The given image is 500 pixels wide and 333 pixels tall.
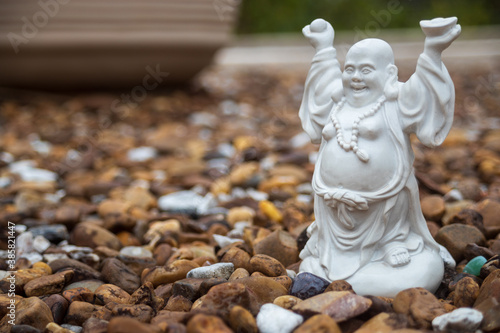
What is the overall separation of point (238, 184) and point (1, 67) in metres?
3.37

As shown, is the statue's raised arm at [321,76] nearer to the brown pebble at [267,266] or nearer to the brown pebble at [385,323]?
the brown pebble at [267,266]

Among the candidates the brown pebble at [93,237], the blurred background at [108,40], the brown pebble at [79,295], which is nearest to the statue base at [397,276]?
the brown pebble at [79,295]

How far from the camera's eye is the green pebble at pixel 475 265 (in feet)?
7.56

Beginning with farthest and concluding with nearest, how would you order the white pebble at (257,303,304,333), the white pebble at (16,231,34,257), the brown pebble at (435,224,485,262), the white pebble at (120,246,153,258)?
the white pebble at (16,231,34,257)
the white pebble at (120,246,153,258)
the brown pebble at (435,224,485,262)
the white pebble at (257,303,304,333)

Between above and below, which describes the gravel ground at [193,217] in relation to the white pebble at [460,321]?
below

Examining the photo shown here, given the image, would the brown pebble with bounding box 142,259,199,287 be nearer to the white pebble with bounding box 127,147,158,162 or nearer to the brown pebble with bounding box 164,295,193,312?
the brown pebble with bounding box 164,295,193,312

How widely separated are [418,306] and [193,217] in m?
1.73

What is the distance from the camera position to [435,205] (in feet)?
9.94

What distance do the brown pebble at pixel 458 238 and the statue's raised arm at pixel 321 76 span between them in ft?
2.29

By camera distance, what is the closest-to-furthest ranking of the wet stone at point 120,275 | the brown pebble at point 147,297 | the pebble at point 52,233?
the brown pebble at point 147,297 → the wet stone at point 120,275 → the pebble at point 52,233

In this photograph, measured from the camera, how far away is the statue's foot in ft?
7.21

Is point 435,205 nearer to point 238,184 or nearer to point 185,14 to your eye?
point 238,184

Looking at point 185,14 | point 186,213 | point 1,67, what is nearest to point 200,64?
point 185,14

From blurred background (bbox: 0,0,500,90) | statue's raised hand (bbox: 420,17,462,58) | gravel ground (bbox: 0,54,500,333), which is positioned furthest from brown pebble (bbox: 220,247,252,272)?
blurred background (bbox: 0,0,500,90)
